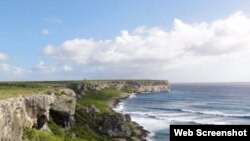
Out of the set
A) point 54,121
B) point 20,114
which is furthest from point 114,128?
point 20,114

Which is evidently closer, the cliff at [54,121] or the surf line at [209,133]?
the surf line at [209,133]

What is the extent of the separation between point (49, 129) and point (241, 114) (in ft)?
296

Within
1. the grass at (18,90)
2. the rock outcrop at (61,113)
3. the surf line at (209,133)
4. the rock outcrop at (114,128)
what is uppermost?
the grass at (18,90)

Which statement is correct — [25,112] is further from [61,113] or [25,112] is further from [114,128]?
[114,128]

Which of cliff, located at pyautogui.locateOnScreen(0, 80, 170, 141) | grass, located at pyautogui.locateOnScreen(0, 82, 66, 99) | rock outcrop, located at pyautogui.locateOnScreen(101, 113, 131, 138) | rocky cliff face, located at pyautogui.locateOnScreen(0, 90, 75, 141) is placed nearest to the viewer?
rocky cliff face, located at pyautogui.locateOnScreen(0, 90, 75, 141)

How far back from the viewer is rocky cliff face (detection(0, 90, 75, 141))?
39781mm

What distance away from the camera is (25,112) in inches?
2212

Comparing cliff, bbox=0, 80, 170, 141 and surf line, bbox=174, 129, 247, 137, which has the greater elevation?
surf line, bbox=174, 129, 247, 137

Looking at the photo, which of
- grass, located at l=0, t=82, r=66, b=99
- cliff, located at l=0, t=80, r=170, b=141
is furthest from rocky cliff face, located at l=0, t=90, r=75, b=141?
grass, located at l=0, t=82, r=66, b=99

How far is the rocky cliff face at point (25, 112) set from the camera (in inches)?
1566

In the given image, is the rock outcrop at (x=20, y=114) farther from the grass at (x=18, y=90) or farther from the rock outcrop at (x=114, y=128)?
the rock outcrop at (x=114, y=128)

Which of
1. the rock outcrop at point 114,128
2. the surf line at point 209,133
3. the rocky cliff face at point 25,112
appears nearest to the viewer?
the surf line at point 209,133

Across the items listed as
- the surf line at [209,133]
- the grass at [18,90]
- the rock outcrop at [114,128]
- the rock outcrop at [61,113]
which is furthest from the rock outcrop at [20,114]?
the rock outcrop at [114,128]

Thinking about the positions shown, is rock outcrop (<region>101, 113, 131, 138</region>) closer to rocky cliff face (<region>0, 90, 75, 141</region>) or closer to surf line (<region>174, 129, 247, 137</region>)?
rocky cliff face (<region>0, 90, 75, 141</region>)
